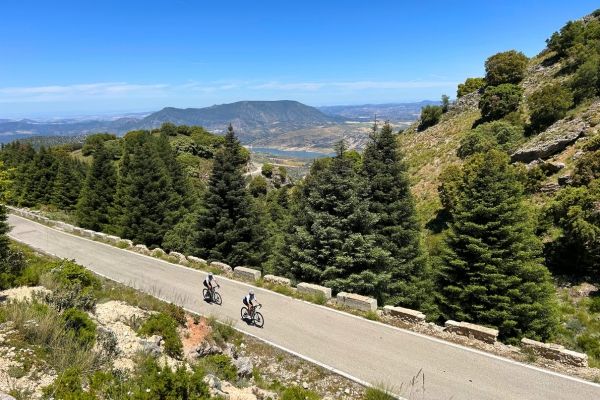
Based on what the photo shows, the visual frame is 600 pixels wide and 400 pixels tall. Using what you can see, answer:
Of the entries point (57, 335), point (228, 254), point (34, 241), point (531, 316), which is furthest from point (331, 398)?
point (34, 241)

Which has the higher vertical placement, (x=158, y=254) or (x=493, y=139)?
(x=493, y=139)

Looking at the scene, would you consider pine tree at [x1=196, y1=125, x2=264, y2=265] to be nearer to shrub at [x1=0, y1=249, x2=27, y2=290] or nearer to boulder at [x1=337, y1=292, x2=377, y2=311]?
shrub at [x1=0, y1=249, x2=27, y2=290]

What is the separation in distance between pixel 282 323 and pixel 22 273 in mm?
8352

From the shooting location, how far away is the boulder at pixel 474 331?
32.1 feet

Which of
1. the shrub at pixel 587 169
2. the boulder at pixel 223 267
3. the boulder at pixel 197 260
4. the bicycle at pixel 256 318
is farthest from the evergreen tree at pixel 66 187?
the shrub at pixel 587 169

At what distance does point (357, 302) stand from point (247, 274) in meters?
5.55

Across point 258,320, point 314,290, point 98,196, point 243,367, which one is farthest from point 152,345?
point 98,196

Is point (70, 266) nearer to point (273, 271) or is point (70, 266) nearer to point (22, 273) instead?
point (22, 273)

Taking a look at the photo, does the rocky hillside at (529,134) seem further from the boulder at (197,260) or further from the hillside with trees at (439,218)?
the boulder at (197,260)

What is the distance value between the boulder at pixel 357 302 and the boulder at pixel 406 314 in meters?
0.46

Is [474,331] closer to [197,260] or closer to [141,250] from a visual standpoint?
[197,260]

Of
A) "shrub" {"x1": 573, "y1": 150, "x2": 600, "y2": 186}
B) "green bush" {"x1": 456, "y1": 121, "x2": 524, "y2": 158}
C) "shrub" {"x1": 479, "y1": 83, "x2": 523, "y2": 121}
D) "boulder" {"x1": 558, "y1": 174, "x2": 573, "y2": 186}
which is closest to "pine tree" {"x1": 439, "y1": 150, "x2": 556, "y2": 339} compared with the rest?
"shrub" {"x1": 573, "y1": 150, "x2": 600, "y2": 186}

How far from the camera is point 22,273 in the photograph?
11688 millimetres

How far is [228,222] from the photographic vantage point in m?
20.7
